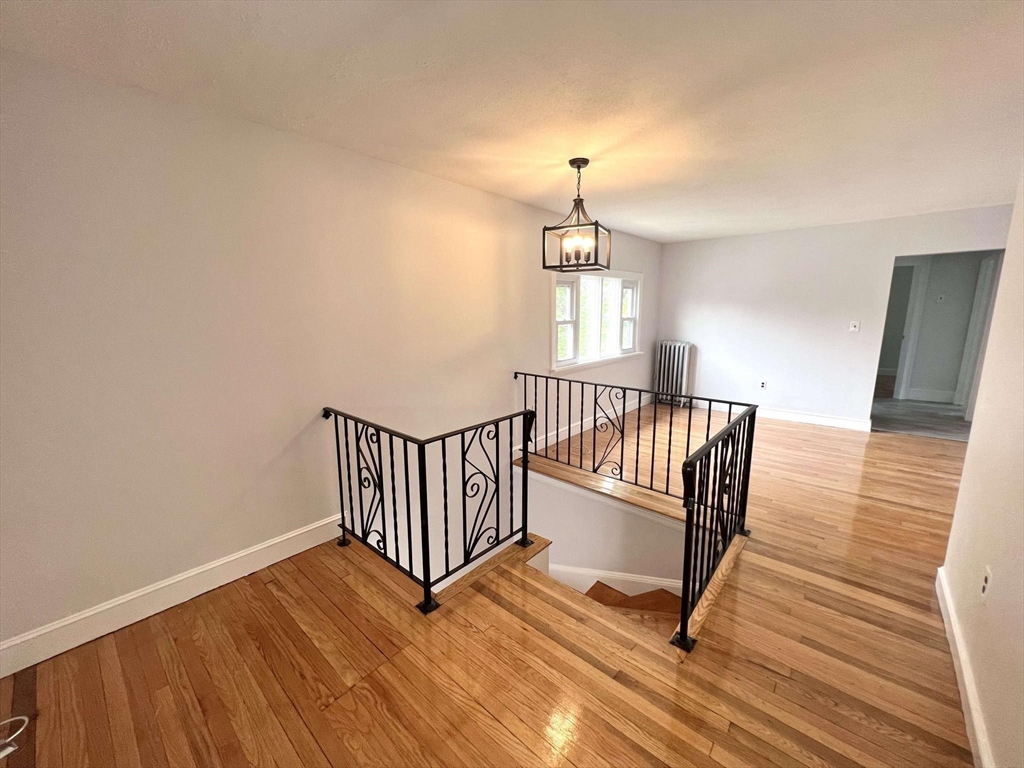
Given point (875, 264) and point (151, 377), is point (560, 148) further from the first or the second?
point (875, 264)

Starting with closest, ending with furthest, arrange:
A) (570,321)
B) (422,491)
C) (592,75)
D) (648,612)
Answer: (592,75) → (422,491) → (648,612) → (570,321)

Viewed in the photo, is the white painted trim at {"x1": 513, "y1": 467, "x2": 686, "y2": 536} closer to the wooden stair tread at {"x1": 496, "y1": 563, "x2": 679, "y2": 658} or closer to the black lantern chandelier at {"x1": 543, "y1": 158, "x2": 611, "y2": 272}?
the wooden stair tread at {"x1": 496, "y1": 563, "x2": 679, "y2": 658}

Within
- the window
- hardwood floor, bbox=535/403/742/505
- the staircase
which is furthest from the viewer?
the window

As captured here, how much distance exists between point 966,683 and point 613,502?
205 centimetres

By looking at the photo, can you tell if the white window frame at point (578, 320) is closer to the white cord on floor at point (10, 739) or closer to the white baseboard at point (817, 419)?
the white baseboard at point (817, 419)

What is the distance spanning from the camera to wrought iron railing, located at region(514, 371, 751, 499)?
3777 mm

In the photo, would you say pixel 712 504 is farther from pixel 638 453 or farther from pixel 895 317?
pixel 895 317

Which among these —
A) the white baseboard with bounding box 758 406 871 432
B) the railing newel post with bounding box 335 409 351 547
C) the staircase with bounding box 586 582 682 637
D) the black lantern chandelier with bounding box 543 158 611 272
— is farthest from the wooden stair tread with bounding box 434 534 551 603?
the white baseboard with bounding box 758 406 871 432

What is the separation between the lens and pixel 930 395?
6562 millimetres

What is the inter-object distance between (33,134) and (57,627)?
2.07m

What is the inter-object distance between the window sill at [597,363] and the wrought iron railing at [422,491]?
0.80 m

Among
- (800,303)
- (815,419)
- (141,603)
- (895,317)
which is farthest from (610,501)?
(895,317)

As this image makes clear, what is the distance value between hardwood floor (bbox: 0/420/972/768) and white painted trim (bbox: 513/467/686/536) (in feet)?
2.23

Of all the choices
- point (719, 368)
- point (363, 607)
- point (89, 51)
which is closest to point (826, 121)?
point (89, 51)
